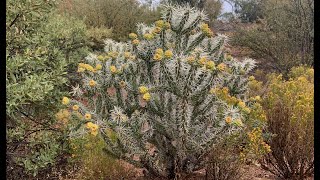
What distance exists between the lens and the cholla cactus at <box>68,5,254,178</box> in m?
4.87

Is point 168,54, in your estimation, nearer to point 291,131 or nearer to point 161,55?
point 161,55

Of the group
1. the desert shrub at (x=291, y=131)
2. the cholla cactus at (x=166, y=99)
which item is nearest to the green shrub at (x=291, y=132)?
the desert shrub at (x=291, y=131)

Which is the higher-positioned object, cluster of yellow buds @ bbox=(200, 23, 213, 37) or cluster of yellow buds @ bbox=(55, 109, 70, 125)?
cluster of yellow buds @ bbox=(200, 23, 213, 37)

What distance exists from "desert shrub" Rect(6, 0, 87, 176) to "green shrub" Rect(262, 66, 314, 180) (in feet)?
9.06

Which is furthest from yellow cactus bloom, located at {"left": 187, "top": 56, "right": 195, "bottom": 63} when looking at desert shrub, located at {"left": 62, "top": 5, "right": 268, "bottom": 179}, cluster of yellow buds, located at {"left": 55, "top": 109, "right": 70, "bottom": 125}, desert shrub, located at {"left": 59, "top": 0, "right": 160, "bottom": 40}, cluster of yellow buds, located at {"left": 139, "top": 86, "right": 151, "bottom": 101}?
desert shrub, located at {"left": 59, "top": 0, "right": 160, "bottom": 40}

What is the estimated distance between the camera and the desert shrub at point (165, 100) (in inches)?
192

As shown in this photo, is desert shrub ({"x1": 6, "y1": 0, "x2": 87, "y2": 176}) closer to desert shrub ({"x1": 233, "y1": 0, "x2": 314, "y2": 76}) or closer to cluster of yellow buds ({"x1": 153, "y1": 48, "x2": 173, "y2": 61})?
cluster of yellow buds ({"x1": 153, "y1": 48, "x2": 173, "y2": 61})

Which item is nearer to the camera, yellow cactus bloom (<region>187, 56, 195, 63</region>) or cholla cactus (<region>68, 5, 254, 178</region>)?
yellow cactus bloom (<region>187, 56, 195, 63</region>)

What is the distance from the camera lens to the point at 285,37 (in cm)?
1709

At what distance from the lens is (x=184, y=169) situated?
557 centimetres

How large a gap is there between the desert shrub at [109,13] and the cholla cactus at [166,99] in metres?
10.5

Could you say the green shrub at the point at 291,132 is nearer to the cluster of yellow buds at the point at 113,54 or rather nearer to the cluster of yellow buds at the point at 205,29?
the cluster of yellow buds at the point at 205,29

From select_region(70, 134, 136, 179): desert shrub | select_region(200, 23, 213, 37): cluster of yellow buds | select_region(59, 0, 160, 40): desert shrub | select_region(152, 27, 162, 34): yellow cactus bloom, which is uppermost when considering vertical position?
select_region(200, 23, 213, 37): cluster of yellow buds
